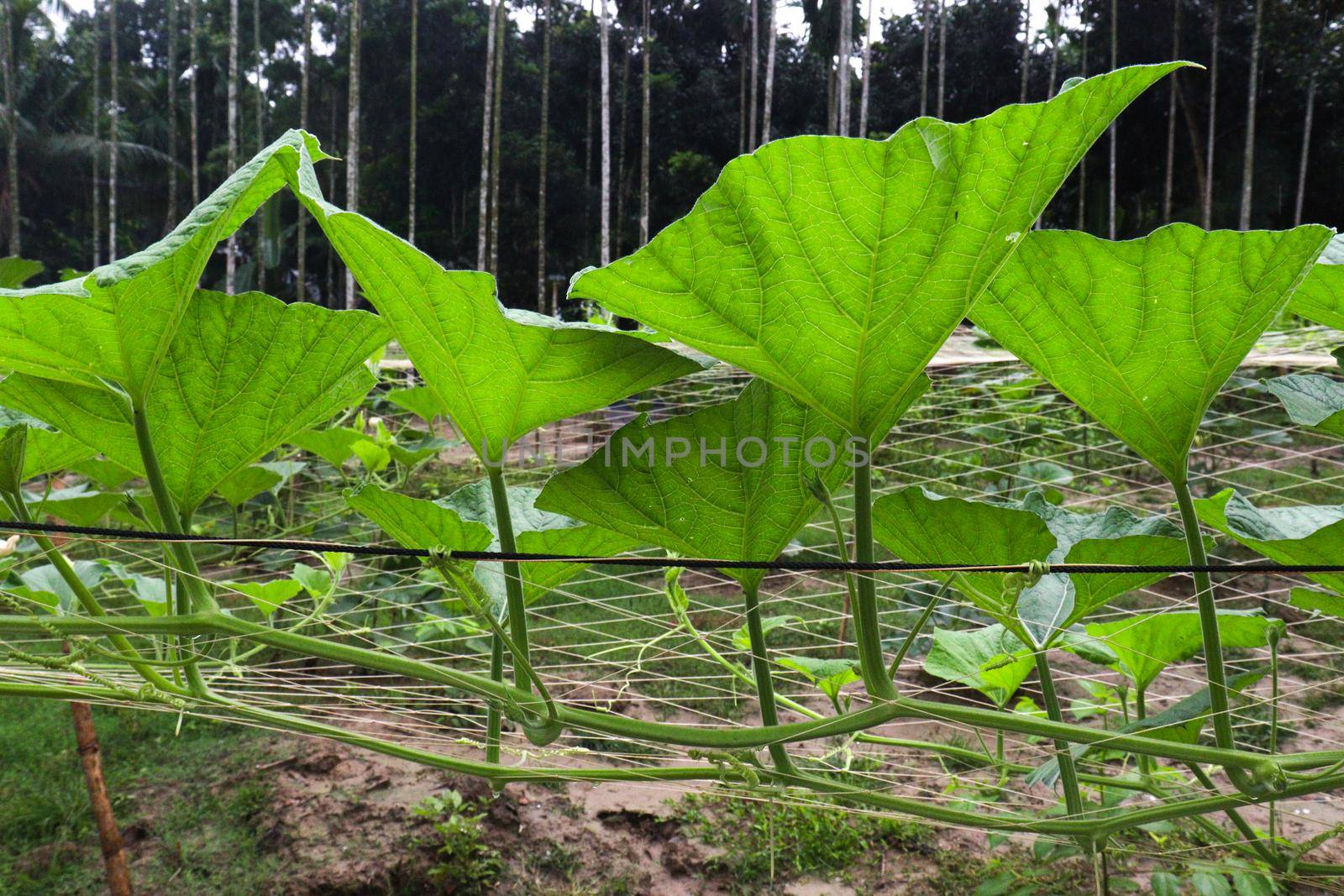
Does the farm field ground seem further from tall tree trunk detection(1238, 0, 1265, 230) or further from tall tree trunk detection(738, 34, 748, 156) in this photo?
tall tree trunk detection(738, 34, 748, 156)

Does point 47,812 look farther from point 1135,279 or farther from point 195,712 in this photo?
point 1135,279

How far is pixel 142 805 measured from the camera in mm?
1529

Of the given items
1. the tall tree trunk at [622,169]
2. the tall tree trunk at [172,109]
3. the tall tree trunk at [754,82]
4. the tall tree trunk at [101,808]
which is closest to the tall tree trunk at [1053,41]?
the tall tree trunk at [754,82]

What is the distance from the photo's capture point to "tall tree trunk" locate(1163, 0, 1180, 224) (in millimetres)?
9961

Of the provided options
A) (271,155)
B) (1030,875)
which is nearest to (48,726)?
(1030,875)

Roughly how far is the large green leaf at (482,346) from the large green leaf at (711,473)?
1.2 inches

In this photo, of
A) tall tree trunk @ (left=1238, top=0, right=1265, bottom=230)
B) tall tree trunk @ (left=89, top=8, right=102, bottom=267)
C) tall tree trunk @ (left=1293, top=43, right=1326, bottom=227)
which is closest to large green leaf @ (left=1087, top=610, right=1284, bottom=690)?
tall tree trunk @ (left=1238, top=0, right=1265, bottom=230)

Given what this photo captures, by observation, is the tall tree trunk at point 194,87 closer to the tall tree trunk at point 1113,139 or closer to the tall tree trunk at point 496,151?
the tall tree trunk at point 496,151

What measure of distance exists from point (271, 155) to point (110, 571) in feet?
2.25

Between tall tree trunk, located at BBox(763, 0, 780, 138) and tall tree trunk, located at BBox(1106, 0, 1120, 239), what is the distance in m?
3.65

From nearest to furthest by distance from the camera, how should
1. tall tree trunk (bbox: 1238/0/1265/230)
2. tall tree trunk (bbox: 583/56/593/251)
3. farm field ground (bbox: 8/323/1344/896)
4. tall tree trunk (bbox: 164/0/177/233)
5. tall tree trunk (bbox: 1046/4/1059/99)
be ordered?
1. farm field ground (bbox: 8/323/1344/896)
2. tall tree trunk (bbox: 1238/0/1265/230)
3. tall tree trunk (bbox: 1046/4/1059/99)
4. tall tree trunk (bbox: 583/56/593/251)
5. tall tree trunk (bbox: 164/0/177/233)

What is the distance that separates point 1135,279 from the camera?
13.5 inches

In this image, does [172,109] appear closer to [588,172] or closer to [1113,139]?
[588,172]

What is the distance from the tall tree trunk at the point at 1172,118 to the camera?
9.96 m
